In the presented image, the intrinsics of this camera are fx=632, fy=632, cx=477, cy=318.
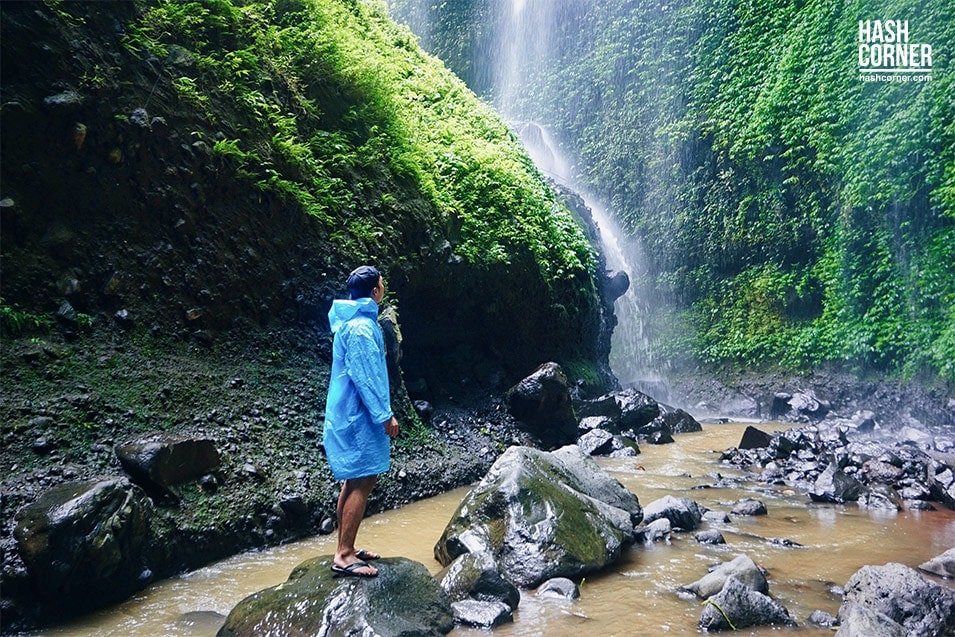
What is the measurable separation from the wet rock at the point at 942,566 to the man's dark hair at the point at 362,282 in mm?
4895

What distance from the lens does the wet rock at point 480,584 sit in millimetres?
4203

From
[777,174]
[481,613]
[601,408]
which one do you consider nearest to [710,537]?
[481,613]

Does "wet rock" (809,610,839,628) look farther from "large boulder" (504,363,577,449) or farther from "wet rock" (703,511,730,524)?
"large boulder" (504,363,577,449)

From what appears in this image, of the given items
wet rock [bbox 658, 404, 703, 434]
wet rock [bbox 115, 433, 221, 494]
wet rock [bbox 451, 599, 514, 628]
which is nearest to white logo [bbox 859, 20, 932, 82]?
wet rock [bbox 658, 404, 703, 434]

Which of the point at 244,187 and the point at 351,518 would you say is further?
the point at 244,187

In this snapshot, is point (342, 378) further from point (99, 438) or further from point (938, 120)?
point (938, 120)

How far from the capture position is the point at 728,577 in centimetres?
425

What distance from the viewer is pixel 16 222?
4.88 metres

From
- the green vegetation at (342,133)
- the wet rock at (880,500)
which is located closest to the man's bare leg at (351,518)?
the green vegetation at (342,133)

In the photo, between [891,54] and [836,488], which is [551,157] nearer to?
[891,54]

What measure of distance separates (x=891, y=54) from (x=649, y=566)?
17.9 m

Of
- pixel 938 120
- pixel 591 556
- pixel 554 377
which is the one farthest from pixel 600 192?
pixel 591 556

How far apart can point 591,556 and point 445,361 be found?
468 cm

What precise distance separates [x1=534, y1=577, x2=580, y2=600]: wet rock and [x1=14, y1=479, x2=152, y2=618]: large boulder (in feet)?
9.07
